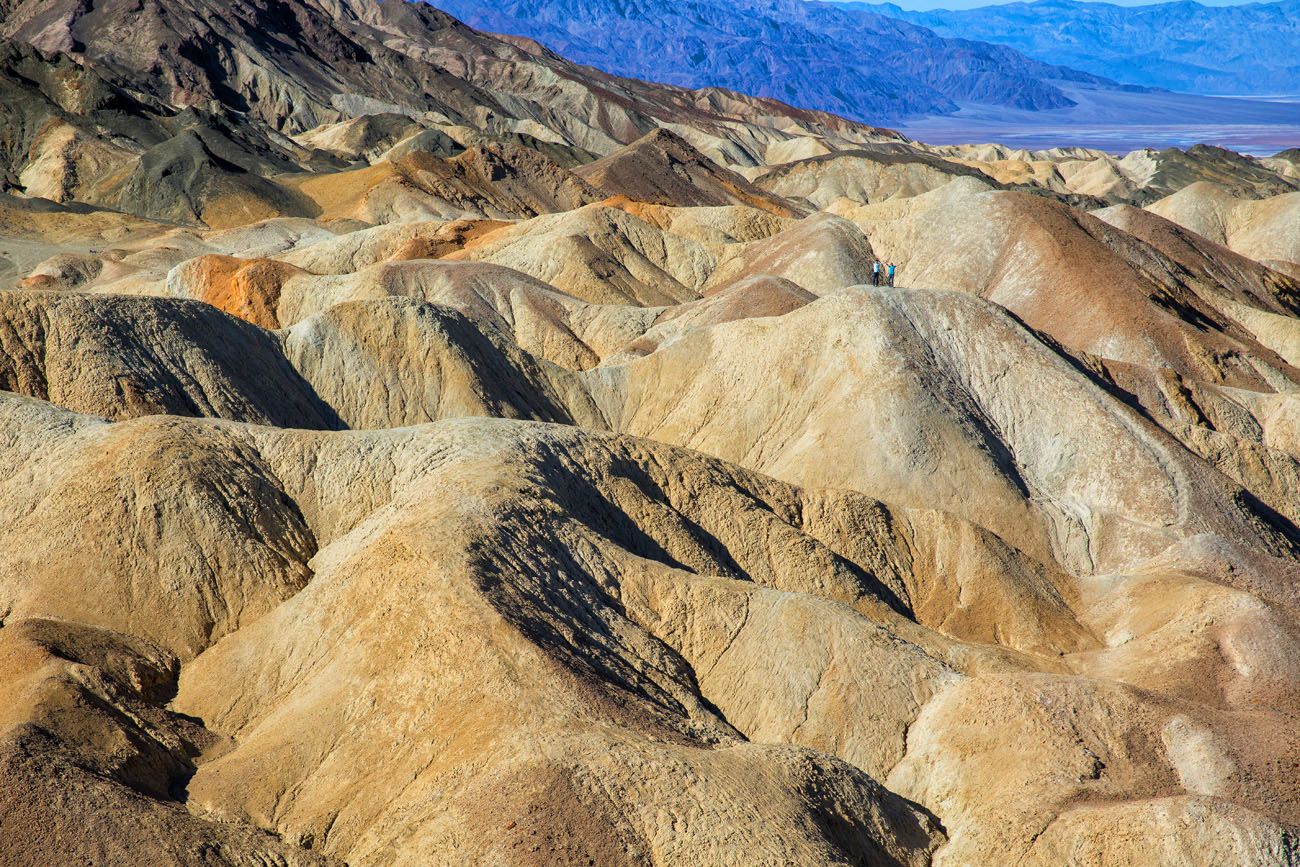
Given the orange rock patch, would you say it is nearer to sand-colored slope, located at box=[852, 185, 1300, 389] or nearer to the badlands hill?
the badlands hill

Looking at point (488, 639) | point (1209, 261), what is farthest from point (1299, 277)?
point (488, 639)

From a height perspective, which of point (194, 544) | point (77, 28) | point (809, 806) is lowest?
point (77, 28)

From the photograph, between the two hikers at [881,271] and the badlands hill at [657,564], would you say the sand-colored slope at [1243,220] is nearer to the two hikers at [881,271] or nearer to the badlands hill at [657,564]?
the badlands hill at [657,564]

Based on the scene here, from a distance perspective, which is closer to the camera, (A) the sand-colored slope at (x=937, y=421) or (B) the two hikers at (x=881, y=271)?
(A) the sand-colored slope at (x=937, y=421)

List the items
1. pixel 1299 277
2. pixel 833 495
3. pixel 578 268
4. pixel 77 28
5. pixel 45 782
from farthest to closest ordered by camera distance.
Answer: pixel 77 28 < pixel 1299 277 < pixel 578 268 < pixel 833 495 < pixel 45 782

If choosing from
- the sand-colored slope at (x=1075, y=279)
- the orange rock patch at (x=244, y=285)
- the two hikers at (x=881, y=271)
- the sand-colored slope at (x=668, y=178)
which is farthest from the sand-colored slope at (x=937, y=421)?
the sand-colored slope at (x=668, y=178)

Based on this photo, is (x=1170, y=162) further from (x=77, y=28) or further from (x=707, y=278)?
(x=77, y=28)
